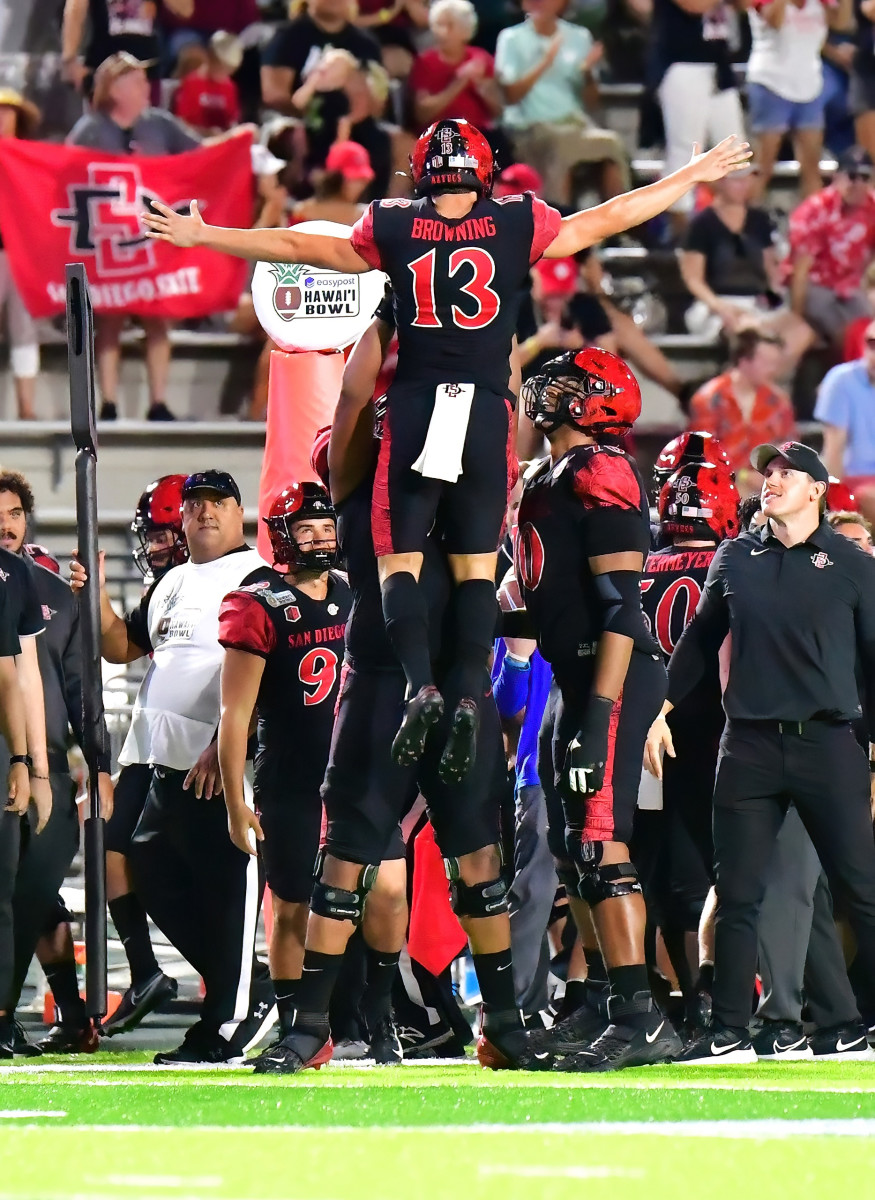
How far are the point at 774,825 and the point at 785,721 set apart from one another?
33cm

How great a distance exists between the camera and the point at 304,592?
6457mm

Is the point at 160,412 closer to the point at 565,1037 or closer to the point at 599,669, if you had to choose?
the point at 565,1037

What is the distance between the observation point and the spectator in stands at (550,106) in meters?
12.8

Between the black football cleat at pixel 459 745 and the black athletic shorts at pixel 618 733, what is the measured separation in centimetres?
49

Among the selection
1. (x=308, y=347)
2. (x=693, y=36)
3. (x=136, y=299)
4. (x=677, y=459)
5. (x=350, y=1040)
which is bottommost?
(x=350, y=1040)

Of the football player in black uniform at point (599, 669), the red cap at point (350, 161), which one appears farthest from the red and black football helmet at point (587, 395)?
the red cap at point (350, 161)

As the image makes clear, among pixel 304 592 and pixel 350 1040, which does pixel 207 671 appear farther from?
pixel 350 1040

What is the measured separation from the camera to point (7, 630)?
668 cm

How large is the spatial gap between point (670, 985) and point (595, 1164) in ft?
12.1

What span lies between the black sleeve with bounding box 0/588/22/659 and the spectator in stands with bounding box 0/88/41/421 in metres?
5.10

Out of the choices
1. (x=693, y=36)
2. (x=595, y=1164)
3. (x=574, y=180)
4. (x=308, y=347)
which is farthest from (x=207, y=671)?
(x=693, y=36)

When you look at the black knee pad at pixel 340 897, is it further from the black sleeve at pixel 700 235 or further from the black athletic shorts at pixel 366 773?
the black sleeve at pixel 700 235

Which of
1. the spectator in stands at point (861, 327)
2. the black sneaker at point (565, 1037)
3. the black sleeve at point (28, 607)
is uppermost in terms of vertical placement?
the spectator in stands at point (861, 327)

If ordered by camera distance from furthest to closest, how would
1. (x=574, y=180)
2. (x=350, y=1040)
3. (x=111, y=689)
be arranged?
(x=574, y=180) < (x=111, y=689) < (x=350, y=1040)
